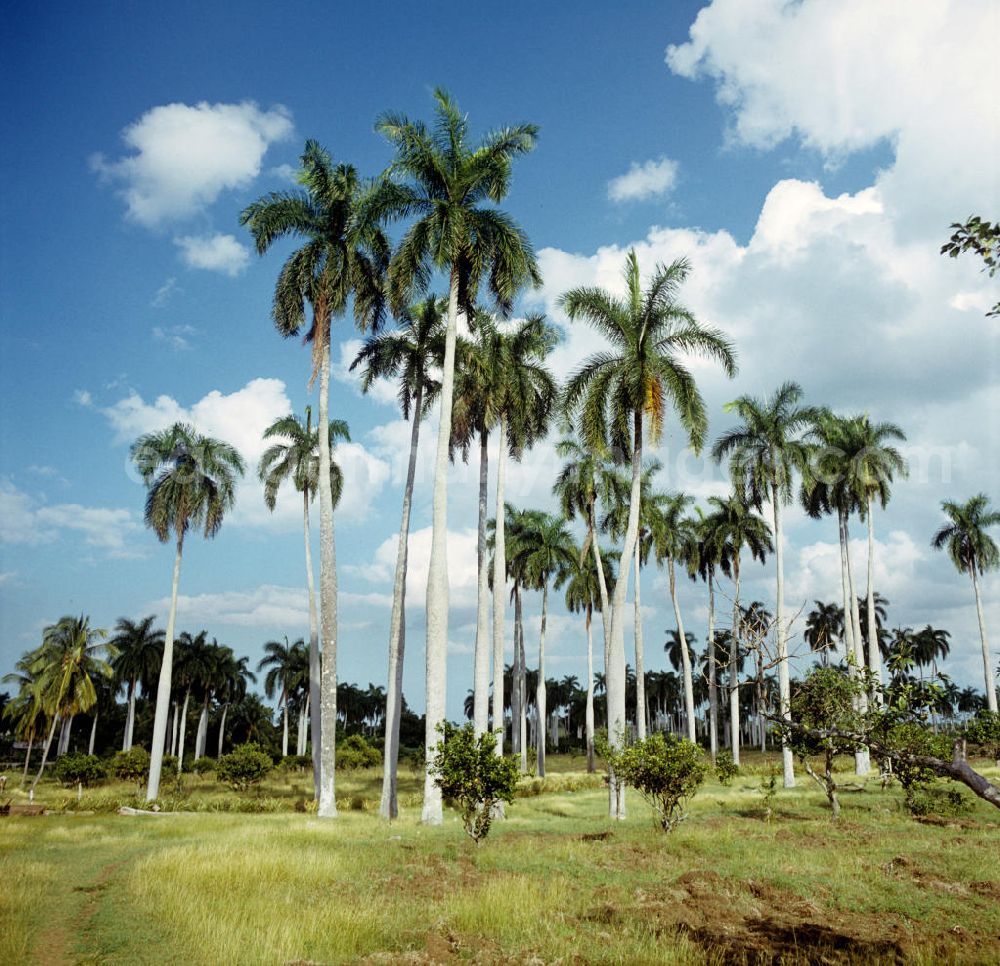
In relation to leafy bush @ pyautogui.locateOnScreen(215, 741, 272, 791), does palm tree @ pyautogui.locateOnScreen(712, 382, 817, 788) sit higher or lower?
higher

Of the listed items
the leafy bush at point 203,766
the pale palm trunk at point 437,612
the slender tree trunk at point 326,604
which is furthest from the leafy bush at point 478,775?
the leafy bush at point 203,766

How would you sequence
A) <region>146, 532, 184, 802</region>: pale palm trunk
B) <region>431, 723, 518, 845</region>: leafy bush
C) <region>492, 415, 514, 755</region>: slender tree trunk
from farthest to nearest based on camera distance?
<region>146, 532, 184, 802</region>: pale palm trunk
<region>492, 415, 514, 755</region>: slender tree trunk
<region>431, 723, 518, 845</region>: leafy bush

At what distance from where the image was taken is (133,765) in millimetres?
46938

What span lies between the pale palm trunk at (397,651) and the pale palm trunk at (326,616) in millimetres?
2115

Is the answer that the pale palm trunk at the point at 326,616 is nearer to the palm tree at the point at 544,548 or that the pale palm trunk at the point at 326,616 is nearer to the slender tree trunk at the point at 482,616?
the slender tree trunk at the point at 482,616

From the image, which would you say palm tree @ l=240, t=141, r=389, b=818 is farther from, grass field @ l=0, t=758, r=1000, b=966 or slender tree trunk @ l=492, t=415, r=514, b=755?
grass field @ l=0, t=758, r=1000, b=966

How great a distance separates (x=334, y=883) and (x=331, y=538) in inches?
672

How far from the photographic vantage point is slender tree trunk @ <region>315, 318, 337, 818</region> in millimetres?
27016

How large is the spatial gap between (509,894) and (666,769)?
1004cm

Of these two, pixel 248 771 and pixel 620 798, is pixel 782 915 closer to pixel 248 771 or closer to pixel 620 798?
pixel 620 798

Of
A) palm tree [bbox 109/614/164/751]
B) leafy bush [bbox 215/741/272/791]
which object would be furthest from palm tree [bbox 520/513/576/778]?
A: palm tree [bbox 109/614/164/751]

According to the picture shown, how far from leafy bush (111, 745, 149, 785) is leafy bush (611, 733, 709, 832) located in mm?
38325

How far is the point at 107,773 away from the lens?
166 feet

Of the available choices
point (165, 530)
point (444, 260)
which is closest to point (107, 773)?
point (165, 530)
